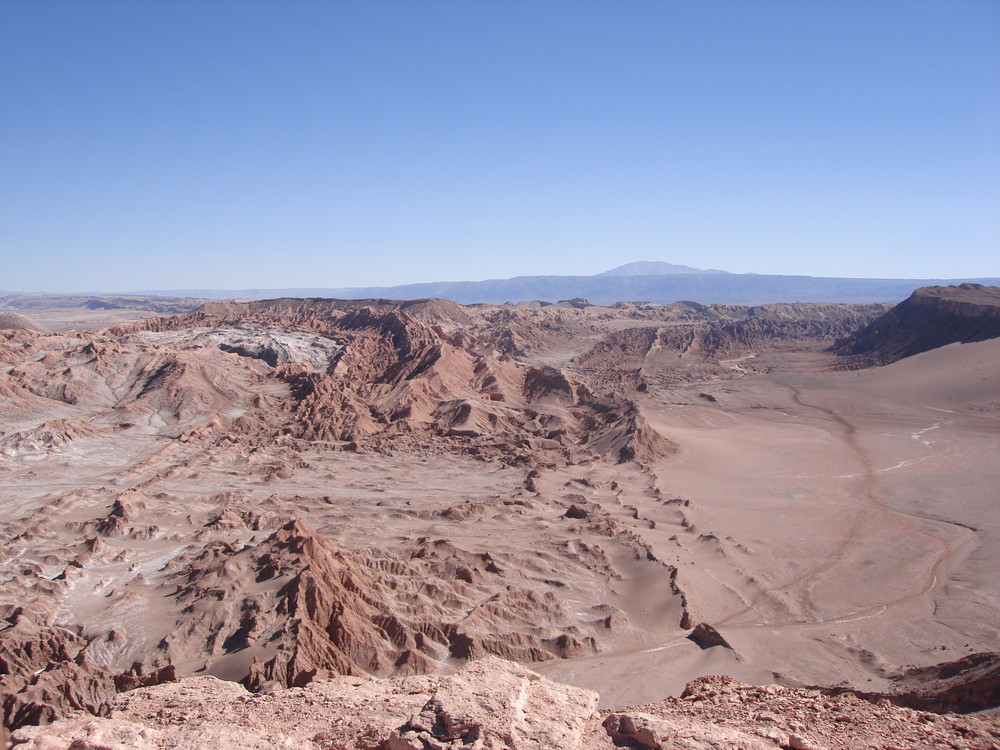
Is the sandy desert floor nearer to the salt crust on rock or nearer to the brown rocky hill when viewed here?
the salt crust on rock

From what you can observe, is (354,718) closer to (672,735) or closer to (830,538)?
(672,735)

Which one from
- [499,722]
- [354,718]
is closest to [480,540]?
[354,718]

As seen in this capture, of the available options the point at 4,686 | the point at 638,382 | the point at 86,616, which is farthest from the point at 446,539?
the point at 638,382

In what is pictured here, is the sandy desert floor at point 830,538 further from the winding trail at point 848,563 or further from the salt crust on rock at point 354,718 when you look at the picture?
the salt crust on rock at point 354,718

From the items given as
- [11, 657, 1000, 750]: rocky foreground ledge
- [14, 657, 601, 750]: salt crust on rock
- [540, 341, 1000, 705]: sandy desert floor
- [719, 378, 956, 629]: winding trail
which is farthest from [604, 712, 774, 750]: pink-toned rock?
[719, 378, 956, 629]: winding trail

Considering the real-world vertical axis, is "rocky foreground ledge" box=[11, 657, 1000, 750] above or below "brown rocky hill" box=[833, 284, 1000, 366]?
below

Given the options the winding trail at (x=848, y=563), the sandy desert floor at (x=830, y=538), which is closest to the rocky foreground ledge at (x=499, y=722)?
the sandy desert floor at (x=830, y=538)
